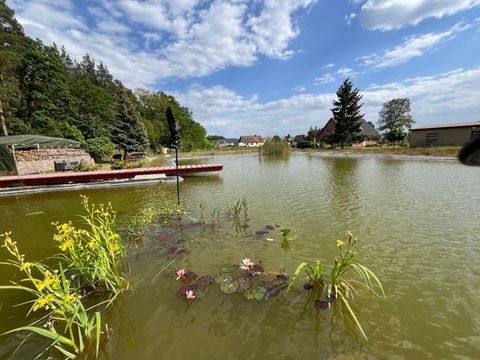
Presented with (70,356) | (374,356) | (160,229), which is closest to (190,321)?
(70,356)

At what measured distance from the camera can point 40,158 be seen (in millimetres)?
16156

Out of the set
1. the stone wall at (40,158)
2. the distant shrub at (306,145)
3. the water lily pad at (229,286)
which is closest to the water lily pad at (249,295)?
the water lily pad at (229,286)

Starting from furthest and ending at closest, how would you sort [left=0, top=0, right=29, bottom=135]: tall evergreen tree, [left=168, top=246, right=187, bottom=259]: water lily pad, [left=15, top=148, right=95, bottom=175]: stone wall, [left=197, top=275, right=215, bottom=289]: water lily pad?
[left=0, top=0, right=29, bottom=135]: tall evergreen tree → [left=15, top=148, right=95, bottom=175]: stone wall → [left=168, top=246, right=187, bottom=259]: water lily pad → [left=197, top=275, right=215, bottom=289]: water lily pad

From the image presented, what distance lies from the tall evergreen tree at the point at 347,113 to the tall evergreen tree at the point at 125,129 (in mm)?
30184

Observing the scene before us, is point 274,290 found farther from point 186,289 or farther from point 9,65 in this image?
point 9,65

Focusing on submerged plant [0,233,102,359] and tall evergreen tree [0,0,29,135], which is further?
tall evergreen tree [0,0,29,135]

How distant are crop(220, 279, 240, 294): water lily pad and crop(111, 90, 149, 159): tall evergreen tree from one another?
26420 millimetres

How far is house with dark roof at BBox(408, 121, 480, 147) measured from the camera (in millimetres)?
25609

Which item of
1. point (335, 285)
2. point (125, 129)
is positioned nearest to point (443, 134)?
point (335, 285)

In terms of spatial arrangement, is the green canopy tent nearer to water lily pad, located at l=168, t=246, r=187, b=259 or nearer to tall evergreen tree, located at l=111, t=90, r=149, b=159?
tall evergreen tree, located at l=111, t=90, r=149, b=159

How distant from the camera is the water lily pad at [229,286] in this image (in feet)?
10.5

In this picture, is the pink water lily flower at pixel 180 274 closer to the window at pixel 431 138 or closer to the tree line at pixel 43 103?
the tree line at pixel 43 103

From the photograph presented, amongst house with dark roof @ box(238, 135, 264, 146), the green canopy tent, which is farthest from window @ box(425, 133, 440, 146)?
house with dark roof @ box(238, 135, 264, 146)

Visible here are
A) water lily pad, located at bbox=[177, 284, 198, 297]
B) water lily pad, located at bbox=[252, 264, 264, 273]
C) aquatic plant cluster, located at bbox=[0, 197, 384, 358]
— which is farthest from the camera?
water lily pad, located at bbox=[252, 264, 264, 273]
